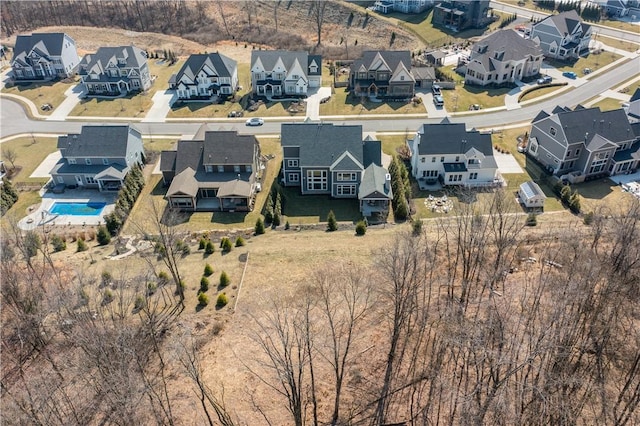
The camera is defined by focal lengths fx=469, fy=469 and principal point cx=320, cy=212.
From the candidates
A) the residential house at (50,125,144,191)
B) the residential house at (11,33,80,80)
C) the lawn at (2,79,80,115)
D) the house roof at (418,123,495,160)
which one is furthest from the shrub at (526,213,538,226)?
the residential house at (11,33,80,80)

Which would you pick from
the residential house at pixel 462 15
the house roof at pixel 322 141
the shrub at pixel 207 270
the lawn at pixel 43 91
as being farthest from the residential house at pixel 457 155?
the lawn at pixel 43 91

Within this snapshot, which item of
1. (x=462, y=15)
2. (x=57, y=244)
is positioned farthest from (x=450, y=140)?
(x=462, y=15)

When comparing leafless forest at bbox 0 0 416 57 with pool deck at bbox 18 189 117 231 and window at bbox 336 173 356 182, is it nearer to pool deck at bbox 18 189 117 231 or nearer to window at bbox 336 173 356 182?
window at bbox 336 173 356 182

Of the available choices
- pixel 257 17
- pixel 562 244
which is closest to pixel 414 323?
pixel 562 244

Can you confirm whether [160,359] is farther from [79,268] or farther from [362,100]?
[362,100]

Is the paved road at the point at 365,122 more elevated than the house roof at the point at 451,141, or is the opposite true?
the house roof at the point at 451,141

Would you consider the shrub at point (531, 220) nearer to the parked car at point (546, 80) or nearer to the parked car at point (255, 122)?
the parked car at point (255, 122)

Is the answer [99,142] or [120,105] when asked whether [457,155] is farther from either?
[120,105]
